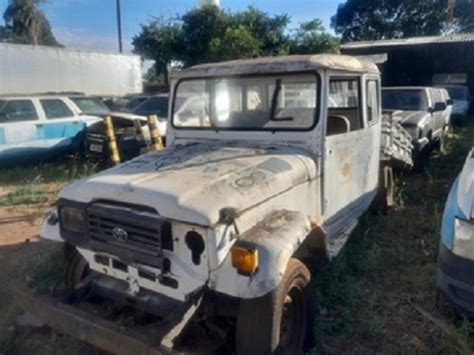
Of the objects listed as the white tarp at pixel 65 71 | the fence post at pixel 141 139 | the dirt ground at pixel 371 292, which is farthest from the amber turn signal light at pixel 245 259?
the white tarp at pixel 65 71

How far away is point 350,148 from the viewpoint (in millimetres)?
4031

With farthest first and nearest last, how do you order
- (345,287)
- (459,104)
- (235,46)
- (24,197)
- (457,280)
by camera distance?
(235,46) < (459,104) < (24,197) < (345,287) < (457,280)

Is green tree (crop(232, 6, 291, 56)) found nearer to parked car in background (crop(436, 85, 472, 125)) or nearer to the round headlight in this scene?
parked car in background (crop(436, 85, 472, 125))

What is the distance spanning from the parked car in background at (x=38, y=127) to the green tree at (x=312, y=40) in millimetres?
13670

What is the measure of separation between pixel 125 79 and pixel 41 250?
12.9 meters

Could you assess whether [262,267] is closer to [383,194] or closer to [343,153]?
[343,153]

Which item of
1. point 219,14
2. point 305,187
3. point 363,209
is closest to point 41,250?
point 305,187

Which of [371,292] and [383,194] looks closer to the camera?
[371,292]

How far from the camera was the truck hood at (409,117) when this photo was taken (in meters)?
8.16

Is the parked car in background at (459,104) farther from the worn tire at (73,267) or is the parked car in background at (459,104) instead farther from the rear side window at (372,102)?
the worn tire at (73,267)

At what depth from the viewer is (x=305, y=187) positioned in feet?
10.9

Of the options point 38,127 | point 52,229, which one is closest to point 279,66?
point 52,229

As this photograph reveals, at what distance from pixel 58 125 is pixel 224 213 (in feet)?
26.8

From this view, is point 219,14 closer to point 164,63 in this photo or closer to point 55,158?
point 164,63
